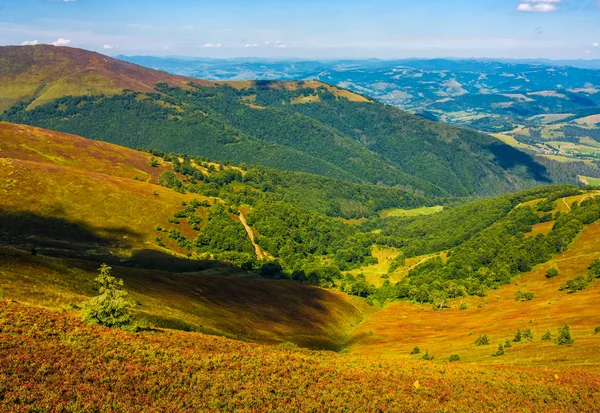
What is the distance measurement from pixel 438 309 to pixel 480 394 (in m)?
125

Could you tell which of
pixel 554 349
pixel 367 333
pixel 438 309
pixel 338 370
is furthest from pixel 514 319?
pixel 338 370

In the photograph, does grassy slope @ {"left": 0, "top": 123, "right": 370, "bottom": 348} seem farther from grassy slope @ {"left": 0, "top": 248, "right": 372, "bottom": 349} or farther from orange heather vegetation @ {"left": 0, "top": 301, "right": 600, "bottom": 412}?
orange heather vegetation @ {"left": 0, "top": 301, "right": 600, "bottom": 412}

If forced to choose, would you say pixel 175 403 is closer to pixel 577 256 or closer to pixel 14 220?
pixel 14 220

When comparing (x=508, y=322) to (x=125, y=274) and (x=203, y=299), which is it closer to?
(x=203, y=299)

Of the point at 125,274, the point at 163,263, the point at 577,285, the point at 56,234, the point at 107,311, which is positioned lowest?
the point at 577,285

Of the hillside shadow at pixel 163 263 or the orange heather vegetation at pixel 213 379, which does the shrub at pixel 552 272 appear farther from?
the orange heather vegetation at pixel 213 379

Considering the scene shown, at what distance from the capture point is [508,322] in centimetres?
9894

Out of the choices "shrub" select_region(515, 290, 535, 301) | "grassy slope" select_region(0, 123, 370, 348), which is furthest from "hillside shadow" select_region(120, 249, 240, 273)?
"shrub" select_region(515, 290, 535, 301)

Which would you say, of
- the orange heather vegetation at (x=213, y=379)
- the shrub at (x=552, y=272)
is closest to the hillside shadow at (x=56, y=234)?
the orange heather vegetation at (x=213, y=379)

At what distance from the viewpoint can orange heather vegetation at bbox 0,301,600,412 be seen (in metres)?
28.8

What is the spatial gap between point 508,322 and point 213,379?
9053 centimetres

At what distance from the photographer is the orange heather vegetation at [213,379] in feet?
94.5

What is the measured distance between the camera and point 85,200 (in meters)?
178

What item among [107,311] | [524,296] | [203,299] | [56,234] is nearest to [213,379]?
[107,311]
